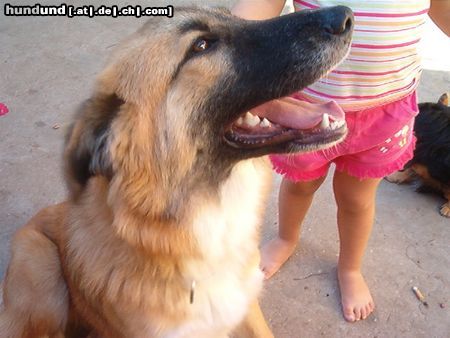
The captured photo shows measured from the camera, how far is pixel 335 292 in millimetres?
2551

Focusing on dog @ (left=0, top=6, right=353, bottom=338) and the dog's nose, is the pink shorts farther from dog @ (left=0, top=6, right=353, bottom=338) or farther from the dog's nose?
the dog's nose

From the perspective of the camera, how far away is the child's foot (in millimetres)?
2395

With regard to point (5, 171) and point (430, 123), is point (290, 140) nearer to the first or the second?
point (430, 123)

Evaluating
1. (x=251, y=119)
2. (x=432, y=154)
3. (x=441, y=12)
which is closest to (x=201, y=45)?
(x=251, y=119)

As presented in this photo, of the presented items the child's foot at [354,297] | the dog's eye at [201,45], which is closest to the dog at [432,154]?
the child's foot at [354,297]

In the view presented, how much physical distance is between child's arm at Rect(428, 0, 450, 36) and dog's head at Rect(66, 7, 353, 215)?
55 centimetres

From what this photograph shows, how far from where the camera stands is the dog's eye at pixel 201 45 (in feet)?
5.00

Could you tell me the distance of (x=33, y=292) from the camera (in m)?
2.00

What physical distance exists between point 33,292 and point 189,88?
1082mm

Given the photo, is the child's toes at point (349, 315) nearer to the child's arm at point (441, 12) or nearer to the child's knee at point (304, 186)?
the child's knee at point (304, 186)

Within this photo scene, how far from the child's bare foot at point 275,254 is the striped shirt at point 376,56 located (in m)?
0.97

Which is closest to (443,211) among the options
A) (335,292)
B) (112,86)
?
(335,292)

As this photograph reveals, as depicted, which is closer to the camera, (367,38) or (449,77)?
(367,38)

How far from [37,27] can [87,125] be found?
3.41m
